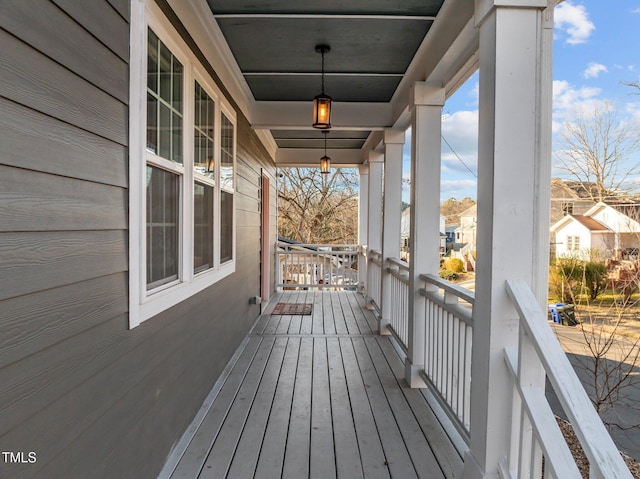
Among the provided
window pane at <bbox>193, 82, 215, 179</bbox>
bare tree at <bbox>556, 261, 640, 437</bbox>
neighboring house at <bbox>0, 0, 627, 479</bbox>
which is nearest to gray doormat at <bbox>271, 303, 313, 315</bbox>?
neighboring house at <bbox>0, 0, 627, 479</bbox>

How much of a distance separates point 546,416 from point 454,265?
276cm

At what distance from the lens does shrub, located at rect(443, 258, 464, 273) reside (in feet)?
13.3

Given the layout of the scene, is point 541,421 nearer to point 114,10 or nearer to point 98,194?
point 98,194

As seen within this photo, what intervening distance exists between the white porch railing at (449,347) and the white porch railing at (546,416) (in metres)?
0.52

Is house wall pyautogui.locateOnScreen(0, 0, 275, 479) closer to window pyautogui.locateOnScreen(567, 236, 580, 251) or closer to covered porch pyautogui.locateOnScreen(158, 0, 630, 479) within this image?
covered porch pyautogui.locateOnScreen(158, 0, 630, 479)

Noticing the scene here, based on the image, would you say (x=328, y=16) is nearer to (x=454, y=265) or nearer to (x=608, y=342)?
(x=454, y=265)

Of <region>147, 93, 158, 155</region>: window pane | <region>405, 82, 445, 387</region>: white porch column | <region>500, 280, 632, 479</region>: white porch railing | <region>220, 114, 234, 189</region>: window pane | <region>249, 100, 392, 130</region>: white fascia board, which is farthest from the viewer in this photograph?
<region>249, 100, 392, 130</region>: white fascia board

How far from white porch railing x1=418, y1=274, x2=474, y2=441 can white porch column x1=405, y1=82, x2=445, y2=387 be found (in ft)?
0.28

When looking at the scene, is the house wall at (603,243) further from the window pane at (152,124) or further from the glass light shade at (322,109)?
the window pane at (152,124)

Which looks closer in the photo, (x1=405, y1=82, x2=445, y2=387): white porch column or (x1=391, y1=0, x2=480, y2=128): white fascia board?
(x1=391, y1=0, x2=480, y2=128): white fascia board

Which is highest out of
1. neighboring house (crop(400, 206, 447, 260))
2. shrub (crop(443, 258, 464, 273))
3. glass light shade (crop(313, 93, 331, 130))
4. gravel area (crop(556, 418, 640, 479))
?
glass light shade (crop(313, 93, 331, 130))

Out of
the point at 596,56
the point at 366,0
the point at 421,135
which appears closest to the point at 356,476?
the point at 421,135

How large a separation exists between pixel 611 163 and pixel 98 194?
3167 mm

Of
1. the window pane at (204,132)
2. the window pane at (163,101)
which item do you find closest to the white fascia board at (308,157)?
the window pane at (204,132)
